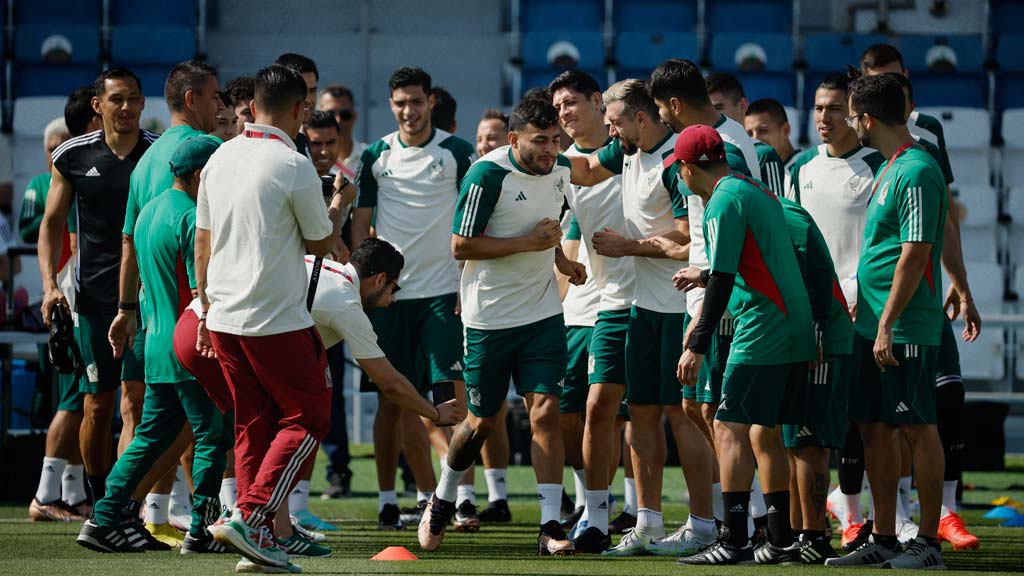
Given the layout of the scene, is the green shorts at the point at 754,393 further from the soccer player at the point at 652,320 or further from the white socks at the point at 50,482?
the white socks at the point at 50,482

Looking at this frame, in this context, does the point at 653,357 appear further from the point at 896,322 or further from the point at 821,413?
the point at 896,322

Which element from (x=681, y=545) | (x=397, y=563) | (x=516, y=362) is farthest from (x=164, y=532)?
(x=681, y=545)

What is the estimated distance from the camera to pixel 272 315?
604cm

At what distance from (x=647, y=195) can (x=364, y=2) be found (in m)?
9.85

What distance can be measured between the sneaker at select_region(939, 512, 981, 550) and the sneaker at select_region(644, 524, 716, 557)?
133 centimetres

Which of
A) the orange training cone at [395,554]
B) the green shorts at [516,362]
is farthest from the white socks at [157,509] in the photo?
the green shorts at [516,362]

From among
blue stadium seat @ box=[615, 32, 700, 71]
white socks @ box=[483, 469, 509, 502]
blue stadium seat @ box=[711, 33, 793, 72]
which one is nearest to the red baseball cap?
white socks @ box=[483, 469, 509, 502]

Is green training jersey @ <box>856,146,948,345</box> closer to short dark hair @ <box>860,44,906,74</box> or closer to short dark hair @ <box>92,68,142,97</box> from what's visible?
short dark hair @ <box>860,44,906,74</box>

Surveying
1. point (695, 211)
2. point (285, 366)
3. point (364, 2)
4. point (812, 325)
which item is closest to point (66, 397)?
point (285, 366)

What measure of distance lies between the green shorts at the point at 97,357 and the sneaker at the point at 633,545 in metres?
2.86

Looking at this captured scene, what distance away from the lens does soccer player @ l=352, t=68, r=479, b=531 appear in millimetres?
8891

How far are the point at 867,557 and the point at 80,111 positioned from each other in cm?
533

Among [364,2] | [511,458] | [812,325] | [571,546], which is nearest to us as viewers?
[812,325]

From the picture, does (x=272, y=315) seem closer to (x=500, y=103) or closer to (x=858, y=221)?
(x=858, y=221)
